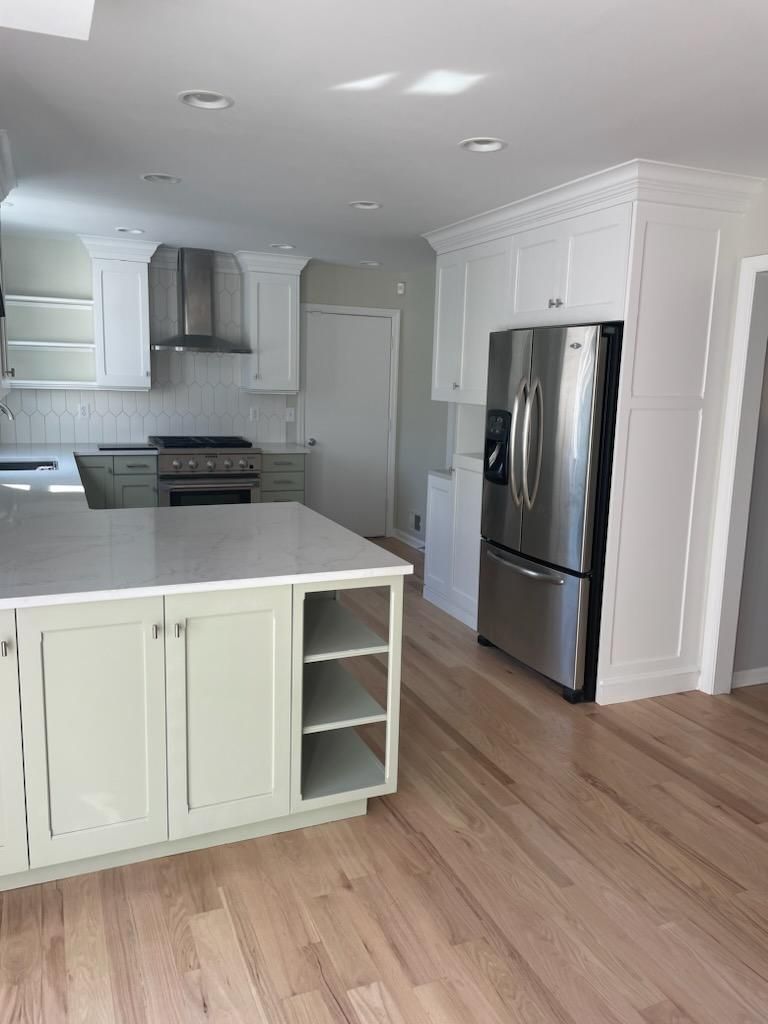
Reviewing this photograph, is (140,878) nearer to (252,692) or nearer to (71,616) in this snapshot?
(252,692)

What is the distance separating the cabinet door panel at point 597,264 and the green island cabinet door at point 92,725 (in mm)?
2327

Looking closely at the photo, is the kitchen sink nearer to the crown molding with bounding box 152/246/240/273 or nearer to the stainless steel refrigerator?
the crown molding with bounding box 152/246/240/273

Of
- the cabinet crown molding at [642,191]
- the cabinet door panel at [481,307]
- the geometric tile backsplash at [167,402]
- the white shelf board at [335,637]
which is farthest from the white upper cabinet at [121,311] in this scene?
the white shelf board at [335,637]

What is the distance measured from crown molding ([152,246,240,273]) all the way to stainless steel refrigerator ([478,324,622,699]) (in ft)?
8.81

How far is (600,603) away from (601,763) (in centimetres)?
75

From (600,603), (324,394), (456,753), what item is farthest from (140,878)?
(324,394)

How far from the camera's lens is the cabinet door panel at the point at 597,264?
3.27 metres

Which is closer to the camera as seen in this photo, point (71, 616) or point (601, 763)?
point (71, 616)

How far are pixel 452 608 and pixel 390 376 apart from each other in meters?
2.57

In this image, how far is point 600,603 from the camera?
350cm

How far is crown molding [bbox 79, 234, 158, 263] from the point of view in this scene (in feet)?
17.0

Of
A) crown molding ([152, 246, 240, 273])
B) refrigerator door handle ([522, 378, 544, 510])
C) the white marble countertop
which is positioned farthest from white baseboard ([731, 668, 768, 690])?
crown molding ([152, 246, 240, 273])

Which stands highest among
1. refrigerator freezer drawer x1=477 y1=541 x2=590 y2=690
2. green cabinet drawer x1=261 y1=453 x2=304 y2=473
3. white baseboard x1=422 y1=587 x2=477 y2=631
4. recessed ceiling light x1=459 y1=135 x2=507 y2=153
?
recessed ceiling light x1=459 y1=135 x2=507 y2=153

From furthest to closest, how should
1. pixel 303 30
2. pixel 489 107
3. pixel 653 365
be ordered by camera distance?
pixel 653 365 → pixel 489 107 → pixel 303 30
